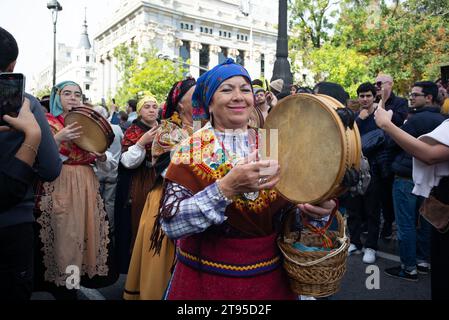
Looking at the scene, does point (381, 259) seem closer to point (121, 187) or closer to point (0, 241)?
point (121, 187)

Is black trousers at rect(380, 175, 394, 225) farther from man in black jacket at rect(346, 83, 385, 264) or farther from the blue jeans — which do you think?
the blue jeans

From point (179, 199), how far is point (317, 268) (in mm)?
688

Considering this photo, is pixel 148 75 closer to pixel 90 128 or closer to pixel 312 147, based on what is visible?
pixel 90 128

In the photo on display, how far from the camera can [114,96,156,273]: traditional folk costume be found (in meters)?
4.21

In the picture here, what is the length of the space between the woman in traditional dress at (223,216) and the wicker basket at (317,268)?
0.48 feet

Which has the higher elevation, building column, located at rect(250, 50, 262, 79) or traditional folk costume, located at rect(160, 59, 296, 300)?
building column, located at rect(250, 50, 262, 79)

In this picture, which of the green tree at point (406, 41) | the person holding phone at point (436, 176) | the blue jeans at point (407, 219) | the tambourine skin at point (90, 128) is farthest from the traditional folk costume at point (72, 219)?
the green tree at point (406, 41)

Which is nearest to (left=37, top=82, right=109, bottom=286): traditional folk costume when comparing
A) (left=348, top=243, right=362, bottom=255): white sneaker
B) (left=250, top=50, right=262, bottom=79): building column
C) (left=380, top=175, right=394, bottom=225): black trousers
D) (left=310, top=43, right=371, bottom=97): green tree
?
(left=348, top=243, right=362, bottom=255): white sneaker

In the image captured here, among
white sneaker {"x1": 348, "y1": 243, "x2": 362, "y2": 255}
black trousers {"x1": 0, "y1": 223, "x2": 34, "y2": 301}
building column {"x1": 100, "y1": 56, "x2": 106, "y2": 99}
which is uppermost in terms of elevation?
building column {"x1": 100, "y1": 56, "x2": 106, "y2": 99}

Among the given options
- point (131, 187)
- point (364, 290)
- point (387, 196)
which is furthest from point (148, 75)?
point (364, 290)

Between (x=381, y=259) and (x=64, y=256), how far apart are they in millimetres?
4131

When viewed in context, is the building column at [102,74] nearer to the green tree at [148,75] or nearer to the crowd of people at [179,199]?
the green tree at [148,75]

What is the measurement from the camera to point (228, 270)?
1944mm
